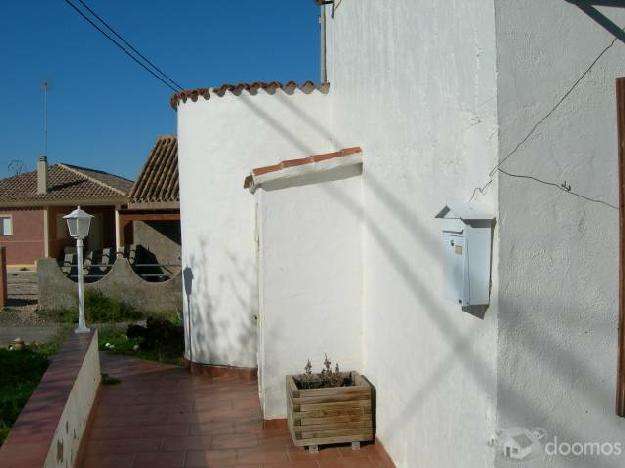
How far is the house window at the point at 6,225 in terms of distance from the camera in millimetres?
29938

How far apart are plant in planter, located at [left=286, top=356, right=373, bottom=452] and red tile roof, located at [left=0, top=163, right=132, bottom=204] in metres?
25.0

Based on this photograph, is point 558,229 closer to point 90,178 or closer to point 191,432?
point 191,432

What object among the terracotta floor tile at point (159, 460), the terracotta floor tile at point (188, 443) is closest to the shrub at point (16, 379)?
the terracotta floor tile at point (159, 460)

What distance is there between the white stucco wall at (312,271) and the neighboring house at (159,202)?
963cm

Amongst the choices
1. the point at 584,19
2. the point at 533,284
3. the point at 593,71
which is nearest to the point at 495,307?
the point at 533,284

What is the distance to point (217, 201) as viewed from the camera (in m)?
9.14

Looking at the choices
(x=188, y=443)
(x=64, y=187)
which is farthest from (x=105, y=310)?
(x=64, y=187)

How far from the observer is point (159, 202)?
52.9 feet

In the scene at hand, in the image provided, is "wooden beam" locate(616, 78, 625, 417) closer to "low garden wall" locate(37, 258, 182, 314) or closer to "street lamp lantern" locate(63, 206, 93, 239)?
"street lamp lantern" locate(63, 206, 93, 239)

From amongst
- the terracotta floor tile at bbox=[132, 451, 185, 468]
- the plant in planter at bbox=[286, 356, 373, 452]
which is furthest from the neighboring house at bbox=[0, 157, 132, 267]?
the plant in planter at bbox=[286, 356, 373, 452]

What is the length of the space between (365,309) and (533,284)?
11.2ft

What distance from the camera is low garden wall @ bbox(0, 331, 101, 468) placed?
3.91m

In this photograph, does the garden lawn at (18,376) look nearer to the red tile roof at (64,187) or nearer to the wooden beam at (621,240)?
the wooden beam at (621,240)

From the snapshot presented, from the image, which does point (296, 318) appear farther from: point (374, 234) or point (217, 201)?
point (217, 201)
